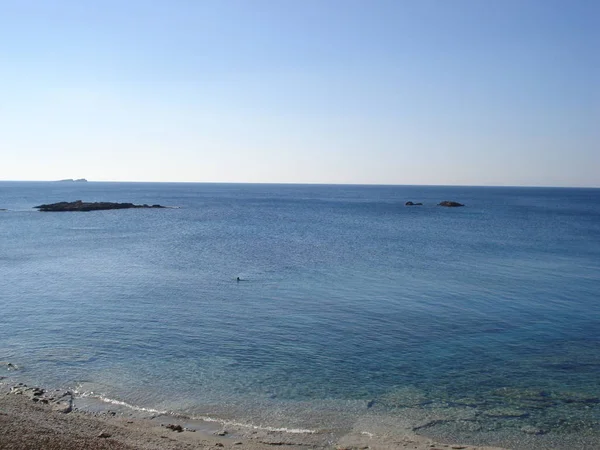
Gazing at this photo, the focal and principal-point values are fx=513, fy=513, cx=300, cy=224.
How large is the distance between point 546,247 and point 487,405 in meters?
50.7

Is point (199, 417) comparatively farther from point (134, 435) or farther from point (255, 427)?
point (134, 435)

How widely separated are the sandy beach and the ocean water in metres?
0.94

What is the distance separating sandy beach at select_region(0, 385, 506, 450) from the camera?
15.0 m

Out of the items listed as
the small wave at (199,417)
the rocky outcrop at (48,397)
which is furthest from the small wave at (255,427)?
the rocky outcrop at (48,397)

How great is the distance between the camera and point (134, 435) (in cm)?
1583

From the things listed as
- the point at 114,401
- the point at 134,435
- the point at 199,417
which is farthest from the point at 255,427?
the point at 114,401

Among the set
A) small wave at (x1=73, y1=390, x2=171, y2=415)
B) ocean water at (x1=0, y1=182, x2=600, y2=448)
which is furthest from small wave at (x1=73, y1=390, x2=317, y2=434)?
ocean water at (x1=0, y1=182, x2=600, y2=448)

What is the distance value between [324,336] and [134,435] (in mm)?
12819

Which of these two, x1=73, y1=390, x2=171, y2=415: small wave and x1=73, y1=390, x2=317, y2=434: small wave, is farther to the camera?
Result: x1=73, y1=390, x2=171, y2=415: small wave

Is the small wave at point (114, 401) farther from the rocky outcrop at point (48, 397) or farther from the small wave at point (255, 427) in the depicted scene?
the small wave at point (255, 427)

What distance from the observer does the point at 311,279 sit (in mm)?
41906

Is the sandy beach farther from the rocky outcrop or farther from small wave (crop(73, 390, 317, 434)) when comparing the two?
small wave (crop(73, 390, 317, 434))

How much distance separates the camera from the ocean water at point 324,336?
1875cm

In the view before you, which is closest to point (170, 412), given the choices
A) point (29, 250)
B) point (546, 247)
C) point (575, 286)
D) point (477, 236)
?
point (575, 286)
